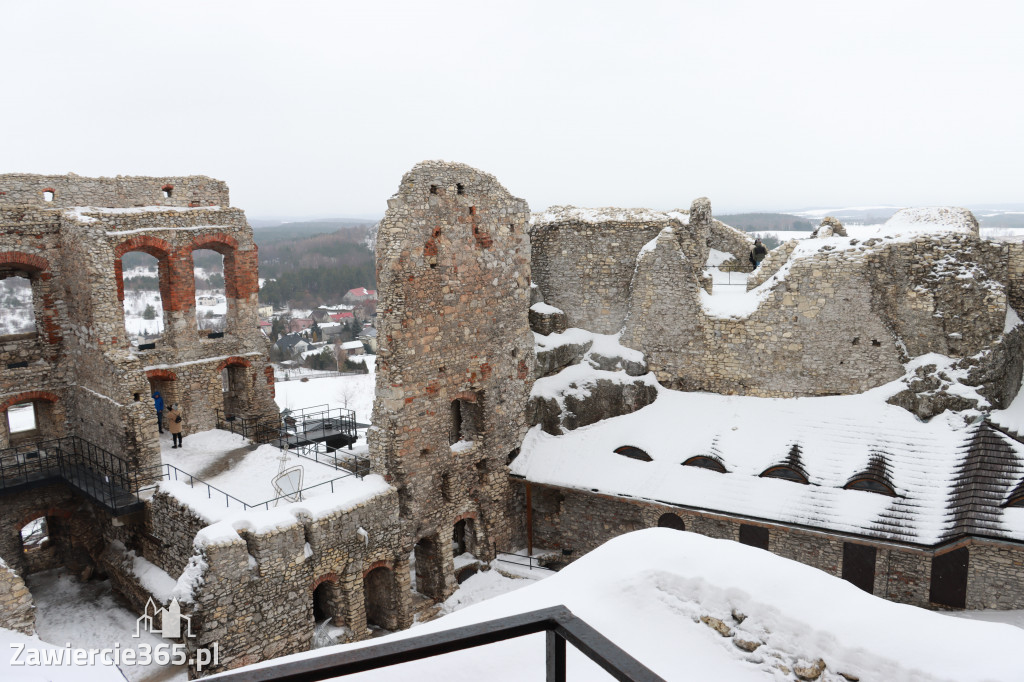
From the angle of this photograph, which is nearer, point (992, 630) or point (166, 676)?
point (992, 630)

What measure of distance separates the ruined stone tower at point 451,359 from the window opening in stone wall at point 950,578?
31.6ft

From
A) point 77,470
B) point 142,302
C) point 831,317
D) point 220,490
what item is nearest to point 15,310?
point 142,302

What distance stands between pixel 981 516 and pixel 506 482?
10328 millimetres

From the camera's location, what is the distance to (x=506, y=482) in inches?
722

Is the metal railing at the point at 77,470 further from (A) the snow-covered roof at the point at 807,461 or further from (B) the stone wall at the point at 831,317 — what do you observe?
(B) the stone wall at the point at 831,317

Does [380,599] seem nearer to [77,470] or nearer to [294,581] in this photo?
[294,581]

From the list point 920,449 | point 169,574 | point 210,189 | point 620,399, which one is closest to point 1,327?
point 210,189

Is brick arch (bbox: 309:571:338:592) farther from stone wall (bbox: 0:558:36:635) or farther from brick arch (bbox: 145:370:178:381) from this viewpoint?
brick arch (bbox: 145:370:178:381)

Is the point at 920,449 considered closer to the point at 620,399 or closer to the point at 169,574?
the point at 620,399

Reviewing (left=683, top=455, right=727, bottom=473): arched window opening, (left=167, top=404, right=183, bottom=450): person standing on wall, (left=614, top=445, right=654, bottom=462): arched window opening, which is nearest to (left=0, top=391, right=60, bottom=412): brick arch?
(left=167, top=404, right=183, bottom=450): person standing on wall

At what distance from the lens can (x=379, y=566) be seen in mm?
15414

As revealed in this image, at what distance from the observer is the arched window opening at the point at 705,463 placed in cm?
1662

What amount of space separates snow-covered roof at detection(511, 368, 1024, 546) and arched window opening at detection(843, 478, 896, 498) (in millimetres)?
102

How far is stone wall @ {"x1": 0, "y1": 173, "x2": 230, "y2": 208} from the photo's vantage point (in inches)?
704
